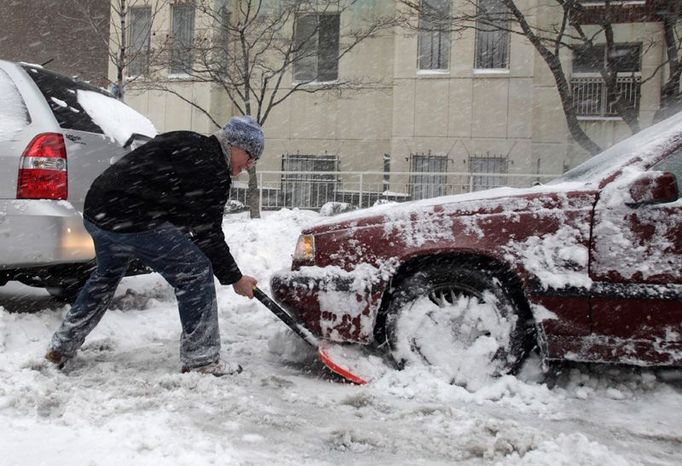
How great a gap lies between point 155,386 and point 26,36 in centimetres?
2420

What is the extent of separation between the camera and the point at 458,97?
15.4m

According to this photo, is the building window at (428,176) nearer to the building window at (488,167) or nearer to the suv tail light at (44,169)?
the building window at (488,167)

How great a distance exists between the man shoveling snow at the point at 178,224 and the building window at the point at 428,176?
10.8 metres

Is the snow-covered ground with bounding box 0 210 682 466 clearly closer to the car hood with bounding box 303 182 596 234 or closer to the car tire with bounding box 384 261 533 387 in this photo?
the car tire with bounding box 384 261 533 387

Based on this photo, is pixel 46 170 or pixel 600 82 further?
pixel 600 82

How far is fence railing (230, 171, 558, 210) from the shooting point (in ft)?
47.4

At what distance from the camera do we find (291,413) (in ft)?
10.5

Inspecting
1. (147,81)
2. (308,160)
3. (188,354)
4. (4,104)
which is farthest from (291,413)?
(308,160)

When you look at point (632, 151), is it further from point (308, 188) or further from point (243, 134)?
point (308, 188)

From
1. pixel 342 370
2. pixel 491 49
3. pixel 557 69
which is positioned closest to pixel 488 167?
pixel 491 49

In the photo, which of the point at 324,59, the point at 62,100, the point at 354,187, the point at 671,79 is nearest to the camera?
the point at 62,100

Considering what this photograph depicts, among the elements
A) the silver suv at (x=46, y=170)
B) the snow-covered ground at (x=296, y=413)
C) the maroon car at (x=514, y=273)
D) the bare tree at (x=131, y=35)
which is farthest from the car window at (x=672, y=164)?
the bare tree at (x=131, y=35)

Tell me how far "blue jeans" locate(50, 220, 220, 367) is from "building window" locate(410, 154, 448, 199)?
10854 mm

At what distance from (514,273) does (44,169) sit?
2.96m
